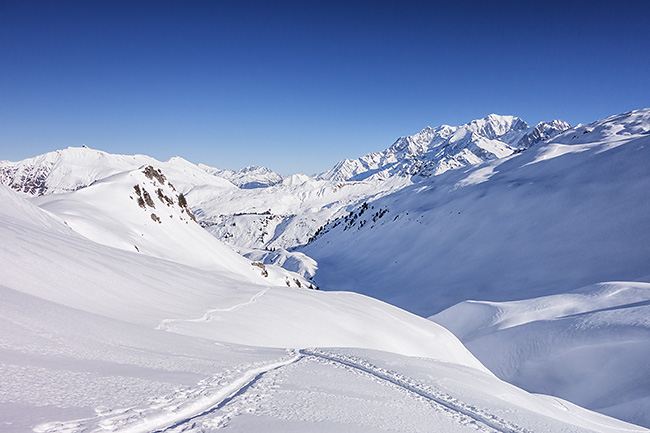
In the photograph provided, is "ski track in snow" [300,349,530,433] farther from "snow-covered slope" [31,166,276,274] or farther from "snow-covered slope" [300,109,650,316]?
"snow-covered slope" [300,109,650,316]

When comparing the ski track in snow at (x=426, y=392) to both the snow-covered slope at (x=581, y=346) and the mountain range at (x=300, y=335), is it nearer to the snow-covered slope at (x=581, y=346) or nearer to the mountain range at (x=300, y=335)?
the mountain range at (x=300, y=335)

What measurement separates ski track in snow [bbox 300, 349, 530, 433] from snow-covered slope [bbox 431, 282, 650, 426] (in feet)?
37.6

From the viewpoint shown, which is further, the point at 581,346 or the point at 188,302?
the point at 581,346

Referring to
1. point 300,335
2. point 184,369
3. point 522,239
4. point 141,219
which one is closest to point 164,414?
point 184,369

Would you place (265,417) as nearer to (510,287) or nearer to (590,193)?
(510,287)

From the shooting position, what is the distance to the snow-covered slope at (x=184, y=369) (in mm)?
4898

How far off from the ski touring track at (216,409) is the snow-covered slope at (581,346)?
1168cm

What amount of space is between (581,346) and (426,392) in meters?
15.7

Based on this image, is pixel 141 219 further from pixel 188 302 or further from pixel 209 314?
pixel 209 314

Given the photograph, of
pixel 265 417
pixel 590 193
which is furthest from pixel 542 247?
pixel 265 417

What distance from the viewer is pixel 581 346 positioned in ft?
59.1

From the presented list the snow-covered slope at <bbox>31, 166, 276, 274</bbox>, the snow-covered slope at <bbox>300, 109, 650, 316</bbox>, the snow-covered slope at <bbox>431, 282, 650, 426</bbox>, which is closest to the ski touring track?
the snow-covered slope at <bbox>431, 282, 650, 426</bbox>

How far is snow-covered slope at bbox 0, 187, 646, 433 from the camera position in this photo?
193 inches

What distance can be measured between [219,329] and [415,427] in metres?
7.60
